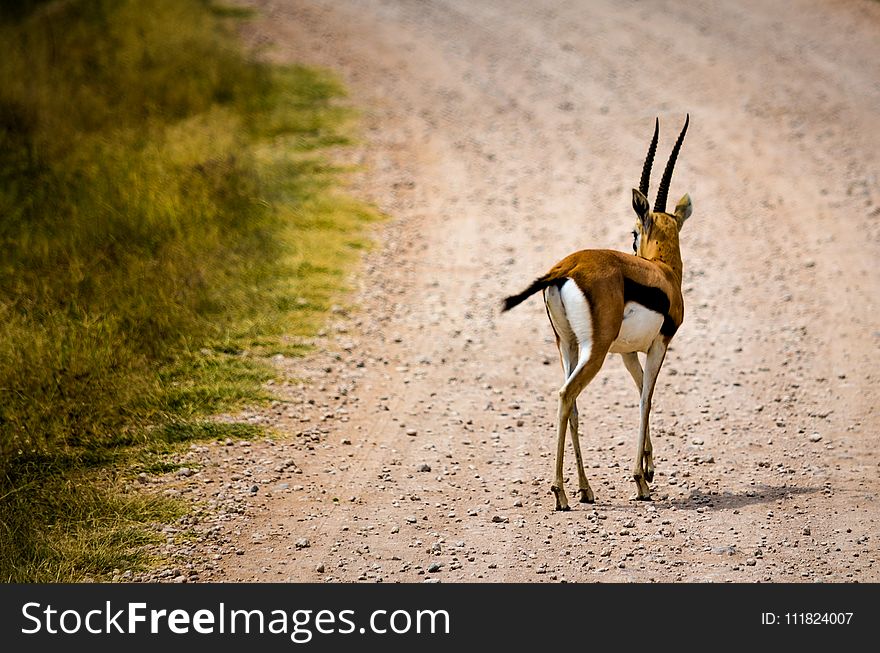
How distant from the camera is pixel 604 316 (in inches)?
248

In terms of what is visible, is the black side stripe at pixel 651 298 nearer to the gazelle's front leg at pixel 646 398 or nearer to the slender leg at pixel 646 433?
the gazelle's front leg at pixel 646 398

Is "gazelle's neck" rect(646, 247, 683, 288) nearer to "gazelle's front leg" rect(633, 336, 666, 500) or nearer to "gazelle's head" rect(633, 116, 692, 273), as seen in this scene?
"gazelle's head" rect(633, 116, 692, 273)

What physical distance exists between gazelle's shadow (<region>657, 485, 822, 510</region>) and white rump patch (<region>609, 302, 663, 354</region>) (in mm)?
934

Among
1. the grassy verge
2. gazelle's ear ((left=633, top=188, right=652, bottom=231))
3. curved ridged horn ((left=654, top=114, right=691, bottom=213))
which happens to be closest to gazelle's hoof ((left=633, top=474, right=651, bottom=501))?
gazelle's ear ((left=633, top=188, right=652, bottom=231))

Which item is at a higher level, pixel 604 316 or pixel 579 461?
pixel 604 316

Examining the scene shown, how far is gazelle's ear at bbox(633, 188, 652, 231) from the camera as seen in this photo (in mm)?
6855

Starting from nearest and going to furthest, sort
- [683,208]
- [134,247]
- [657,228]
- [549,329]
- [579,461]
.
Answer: [579,461] → [657,228] → [683,208] → [549,329] → [134,247]

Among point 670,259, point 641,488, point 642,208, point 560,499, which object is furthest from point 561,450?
point 642,208

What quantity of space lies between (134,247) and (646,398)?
219 inches

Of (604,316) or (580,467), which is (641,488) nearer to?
(580,467)

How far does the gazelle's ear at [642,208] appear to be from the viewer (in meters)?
6.86

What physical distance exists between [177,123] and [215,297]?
4.71 meters

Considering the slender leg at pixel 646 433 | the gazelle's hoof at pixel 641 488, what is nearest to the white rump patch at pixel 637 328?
the slender leg at pixel 646 433

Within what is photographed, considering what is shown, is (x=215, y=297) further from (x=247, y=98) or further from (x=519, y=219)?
(x=247, y=98)
